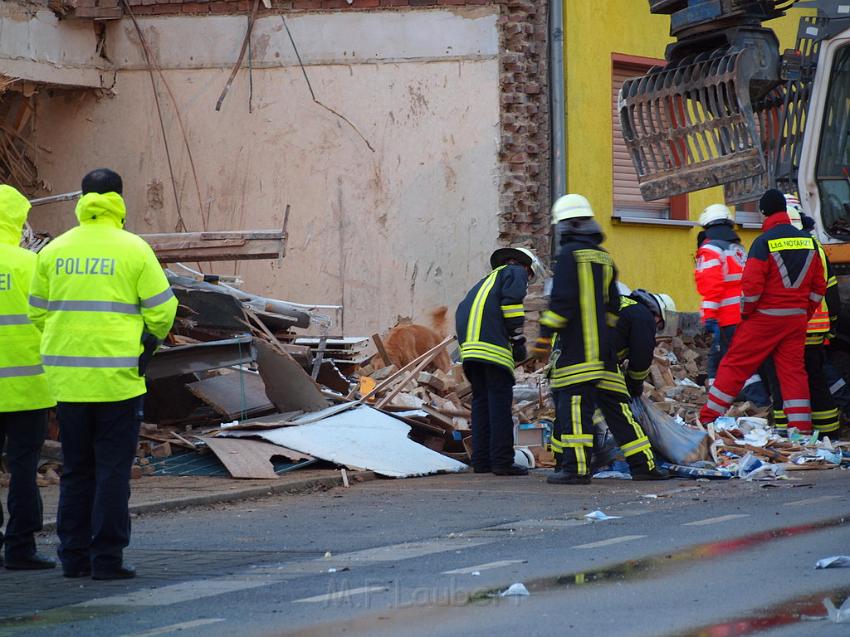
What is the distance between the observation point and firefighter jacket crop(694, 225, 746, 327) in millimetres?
14477

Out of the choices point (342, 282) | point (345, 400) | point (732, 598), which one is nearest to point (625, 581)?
point (732, 598)

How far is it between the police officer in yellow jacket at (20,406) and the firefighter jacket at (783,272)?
6.62 m

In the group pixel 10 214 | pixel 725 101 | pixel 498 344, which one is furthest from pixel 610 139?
pixel 10 214

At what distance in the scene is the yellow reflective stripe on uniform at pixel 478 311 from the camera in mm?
11336

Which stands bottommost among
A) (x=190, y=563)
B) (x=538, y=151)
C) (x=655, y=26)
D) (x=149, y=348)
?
(x=190, y=563)

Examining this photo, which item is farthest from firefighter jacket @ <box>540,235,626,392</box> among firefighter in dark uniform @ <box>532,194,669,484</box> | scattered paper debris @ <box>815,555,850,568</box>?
scattered paper debris @ <box>815,555,850,568</box>

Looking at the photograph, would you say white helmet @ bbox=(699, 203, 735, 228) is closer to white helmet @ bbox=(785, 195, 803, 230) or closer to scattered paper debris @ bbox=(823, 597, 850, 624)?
white helmet @ bbox=(785, 195, 803, 230)

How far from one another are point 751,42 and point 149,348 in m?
6.56

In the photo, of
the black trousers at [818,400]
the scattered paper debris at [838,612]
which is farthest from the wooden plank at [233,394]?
the scattered paper debris at [838,612]

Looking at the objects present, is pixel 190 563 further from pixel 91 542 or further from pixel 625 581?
pixel 625 581

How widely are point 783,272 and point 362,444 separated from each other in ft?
12.0

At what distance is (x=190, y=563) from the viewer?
293 inches

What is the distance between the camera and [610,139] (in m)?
18.8

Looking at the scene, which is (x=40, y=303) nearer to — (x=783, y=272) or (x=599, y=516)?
(x=599, y=516)
